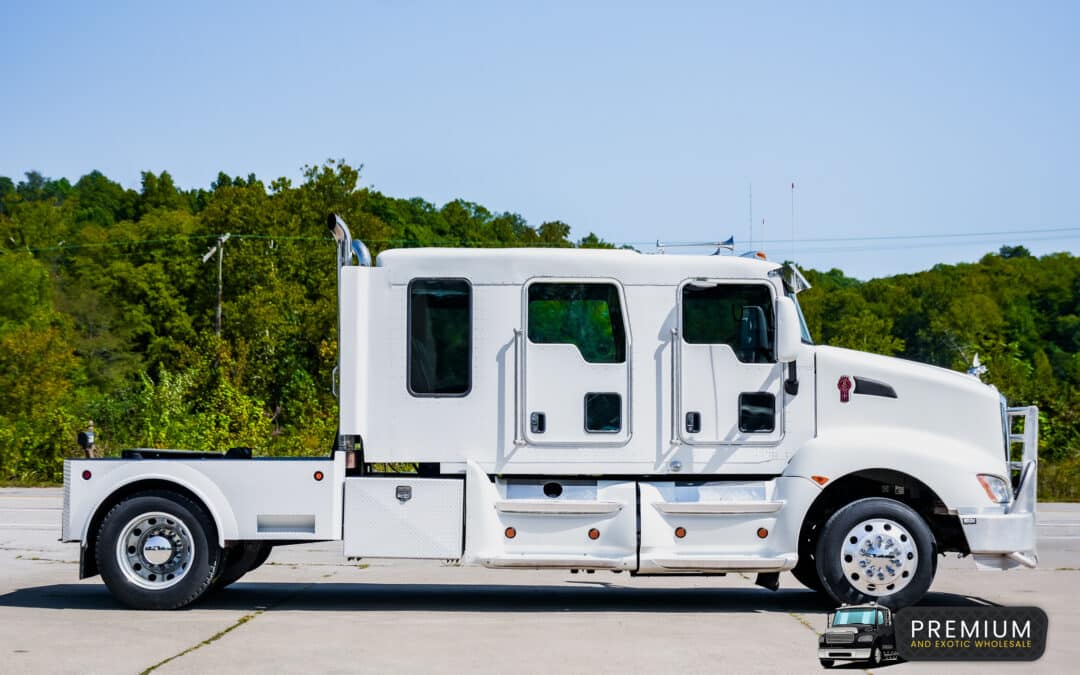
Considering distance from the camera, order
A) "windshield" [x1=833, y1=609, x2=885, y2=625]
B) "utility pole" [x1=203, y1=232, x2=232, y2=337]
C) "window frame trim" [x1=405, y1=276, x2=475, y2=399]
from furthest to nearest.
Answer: "utility pole" [x1=203, y1=232, x2=232, y2=337]
"window frame trim" [x1=405, y1=276, x2=475, y2=399]
"windshield" [x1=833, y1=609, x2=885, y2=625]

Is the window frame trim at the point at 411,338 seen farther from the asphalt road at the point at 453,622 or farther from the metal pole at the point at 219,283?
the metal pole at the point at 219,283

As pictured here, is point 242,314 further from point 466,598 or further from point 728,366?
point 728,366

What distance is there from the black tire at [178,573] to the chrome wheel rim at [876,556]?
17.2 ft

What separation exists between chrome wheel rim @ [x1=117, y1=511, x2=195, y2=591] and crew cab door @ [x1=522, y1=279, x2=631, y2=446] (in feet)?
9.93

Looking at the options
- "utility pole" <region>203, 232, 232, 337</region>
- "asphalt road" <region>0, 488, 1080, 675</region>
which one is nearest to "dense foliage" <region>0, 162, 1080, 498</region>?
"utility pole" <region>203, 232, 232, 337</region>

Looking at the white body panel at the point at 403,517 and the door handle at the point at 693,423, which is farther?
the door handle at the point at 693,423

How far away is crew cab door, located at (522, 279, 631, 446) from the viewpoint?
1086 centimetres

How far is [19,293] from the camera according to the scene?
75.7 meters

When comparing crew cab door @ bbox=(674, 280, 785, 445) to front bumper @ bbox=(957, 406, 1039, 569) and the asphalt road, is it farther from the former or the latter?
front bumper @ bbox=(957, 406, 1039, 569)

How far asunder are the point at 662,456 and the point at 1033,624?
310 cm

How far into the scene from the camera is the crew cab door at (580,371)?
10859 mm

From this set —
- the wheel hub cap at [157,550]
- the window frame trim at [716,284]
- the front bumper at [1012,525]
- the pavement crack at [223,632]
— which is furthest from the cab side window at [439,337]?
the front bumper at [1012,525]

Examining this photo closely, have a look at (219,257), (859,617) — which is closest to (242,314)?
(219,257)

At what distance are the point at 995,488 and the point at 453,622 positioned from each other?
456cm
